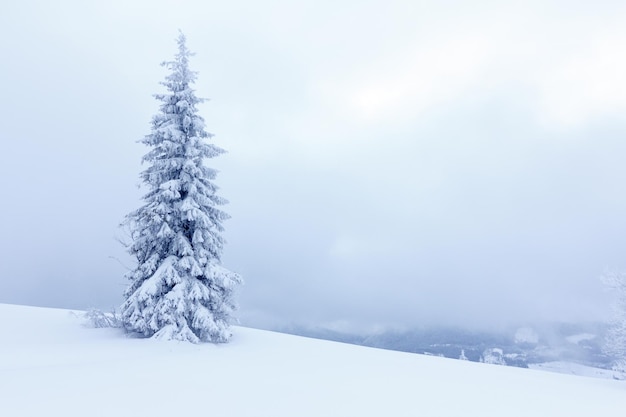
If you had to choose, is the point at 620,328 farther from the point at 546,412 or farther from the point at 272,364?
the point at 272,364

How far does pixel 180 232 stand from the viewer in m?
14.3

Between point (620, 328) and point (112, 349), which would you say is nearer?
point (112, 349)

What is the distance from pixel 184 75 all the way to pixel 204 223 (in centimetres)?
638

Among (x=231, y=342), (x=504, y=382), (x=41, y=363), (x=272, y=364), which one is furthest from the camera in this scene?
(x=231, y=342)

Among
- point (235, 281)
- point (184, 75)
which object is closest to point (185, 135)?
point (184, 75)

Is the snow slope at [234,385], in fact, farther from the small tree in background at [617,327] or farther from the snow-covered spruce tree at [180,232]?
the small tree in background at [617,327]

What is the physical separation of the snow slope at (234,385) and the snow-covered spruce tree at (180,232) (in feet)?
5.29

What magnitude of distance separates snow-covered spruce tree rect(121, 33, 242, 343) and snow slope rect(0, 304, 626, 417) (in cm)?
161

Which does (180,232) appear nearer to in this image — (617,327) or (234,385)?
(234,385)

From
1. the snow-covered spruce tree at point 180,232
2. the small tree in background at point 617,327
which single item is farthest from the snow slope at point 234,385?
the small tree in background at point 617,327

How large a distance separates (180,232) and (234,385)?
28.8 ft

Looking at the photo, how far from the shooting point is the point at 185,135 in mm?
14961

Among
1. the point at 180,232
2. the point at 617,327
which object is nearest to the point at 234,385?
the point at 180,232

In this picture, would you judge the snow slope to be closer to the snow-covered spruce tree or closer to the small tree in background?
the snow-covered spruce tree
